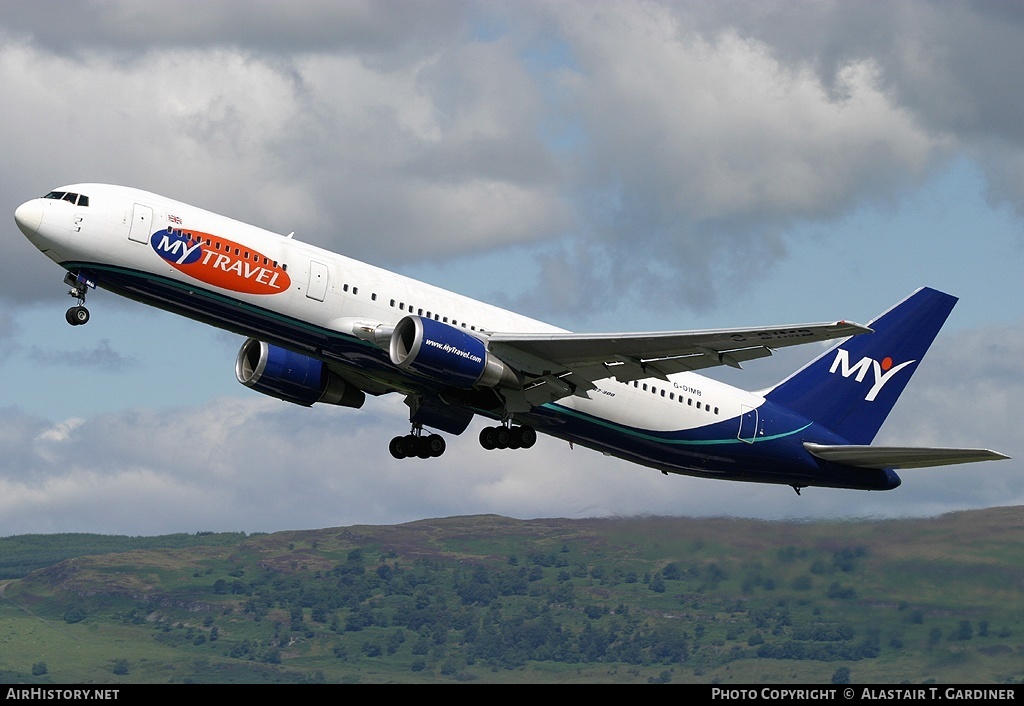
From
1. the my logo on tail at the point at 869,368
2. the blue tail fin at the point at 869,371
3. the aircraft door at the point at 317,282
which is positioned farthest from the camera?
the my logo on tail at the point at 869,368

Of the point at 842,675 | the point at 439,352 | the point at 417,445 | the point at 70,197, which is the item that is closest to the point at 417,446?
the point at 417,445

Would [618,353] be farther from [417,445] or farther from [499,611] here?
[499,611]

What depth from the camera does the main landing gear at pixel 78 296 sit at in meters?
37.8

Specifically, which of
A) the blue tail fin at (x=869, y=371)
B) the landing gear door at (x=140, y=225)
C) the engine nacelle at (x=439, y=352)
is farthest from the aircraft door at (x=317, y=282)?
the blue tail fin at (x=869, y=371)

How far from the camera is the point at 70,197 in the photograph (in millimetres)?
37656

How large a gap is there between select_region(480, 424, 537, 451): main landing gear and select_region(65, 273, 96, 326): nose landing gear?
40.7 ft

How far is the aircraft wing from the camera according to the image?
37.5 metres

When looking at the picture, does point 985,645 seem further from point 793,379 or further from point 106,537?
point 106,537

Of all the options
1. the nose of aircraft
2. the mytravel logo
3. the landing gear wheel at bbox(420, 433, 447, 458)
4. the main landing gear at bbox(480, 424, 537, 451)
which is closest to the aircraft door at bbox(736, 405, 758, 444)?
the main landing gear at bbox(480, 424, 537, 451)

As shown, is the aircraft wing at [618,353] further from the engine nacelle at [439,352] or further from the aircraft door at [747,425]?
the aircraft door at [747,425]

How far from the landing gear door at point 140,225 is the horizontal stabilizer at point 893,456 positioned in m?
22.2

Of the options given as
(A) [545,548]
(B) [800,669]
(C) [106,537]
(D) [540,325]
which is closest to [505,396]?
(D) [540,325]

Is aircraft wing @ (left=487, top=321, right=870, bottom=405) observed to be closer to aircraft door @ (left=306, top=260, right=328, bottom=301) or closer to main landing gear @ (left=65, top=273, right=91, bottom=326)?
aircraft door @ (left=306, top=260, right=328, bottom=301)

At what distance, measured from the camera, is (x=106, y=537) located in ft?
499
